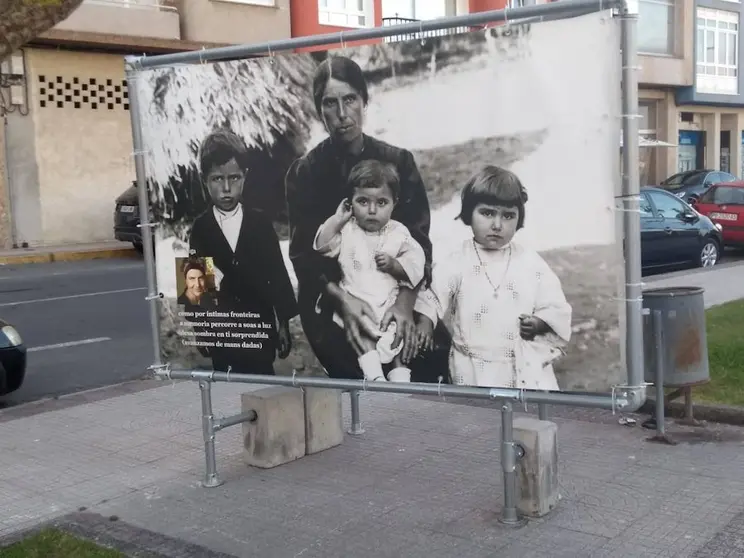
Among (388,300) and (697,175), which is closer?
(388,300)

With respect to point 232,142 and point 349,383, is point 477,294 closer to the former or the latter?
point 349,383

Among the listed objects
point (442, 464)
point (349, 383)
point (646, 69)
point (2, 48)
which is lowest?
point (442, 464)

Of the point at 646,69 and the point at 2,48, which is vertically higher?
the point at 646,69

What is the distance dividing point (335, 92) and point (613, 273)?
1622 millimetres

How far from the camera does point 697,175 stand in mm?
27812

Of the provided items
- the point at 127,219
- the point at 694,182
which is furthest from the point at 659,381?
the point at 694,182

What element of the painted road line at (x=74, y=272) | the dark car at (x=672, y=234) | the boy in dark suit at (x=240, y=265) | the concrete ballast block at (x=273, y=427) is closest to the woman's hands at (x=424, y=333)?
the boy in dark suit at (x=240, y=265)

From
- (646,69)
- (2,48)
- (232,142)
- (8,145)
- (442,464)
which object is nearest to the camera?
(2,48)

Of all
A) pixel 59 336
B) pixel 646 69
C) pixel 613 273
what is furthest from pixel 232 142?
pixel 646 69

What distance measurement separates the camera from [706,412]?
6707 mm

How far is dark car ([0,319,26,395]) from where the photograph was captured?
24.7ft

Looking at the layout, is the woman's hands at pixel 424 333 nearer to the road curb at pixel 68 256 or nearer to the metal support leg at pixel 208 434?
the metal support leg at pixel 208 434

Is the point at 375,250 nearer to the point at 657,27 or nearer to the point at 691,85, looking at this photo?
the point at 657,27

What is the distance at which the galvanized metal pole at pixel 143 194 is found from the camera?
5234mm
